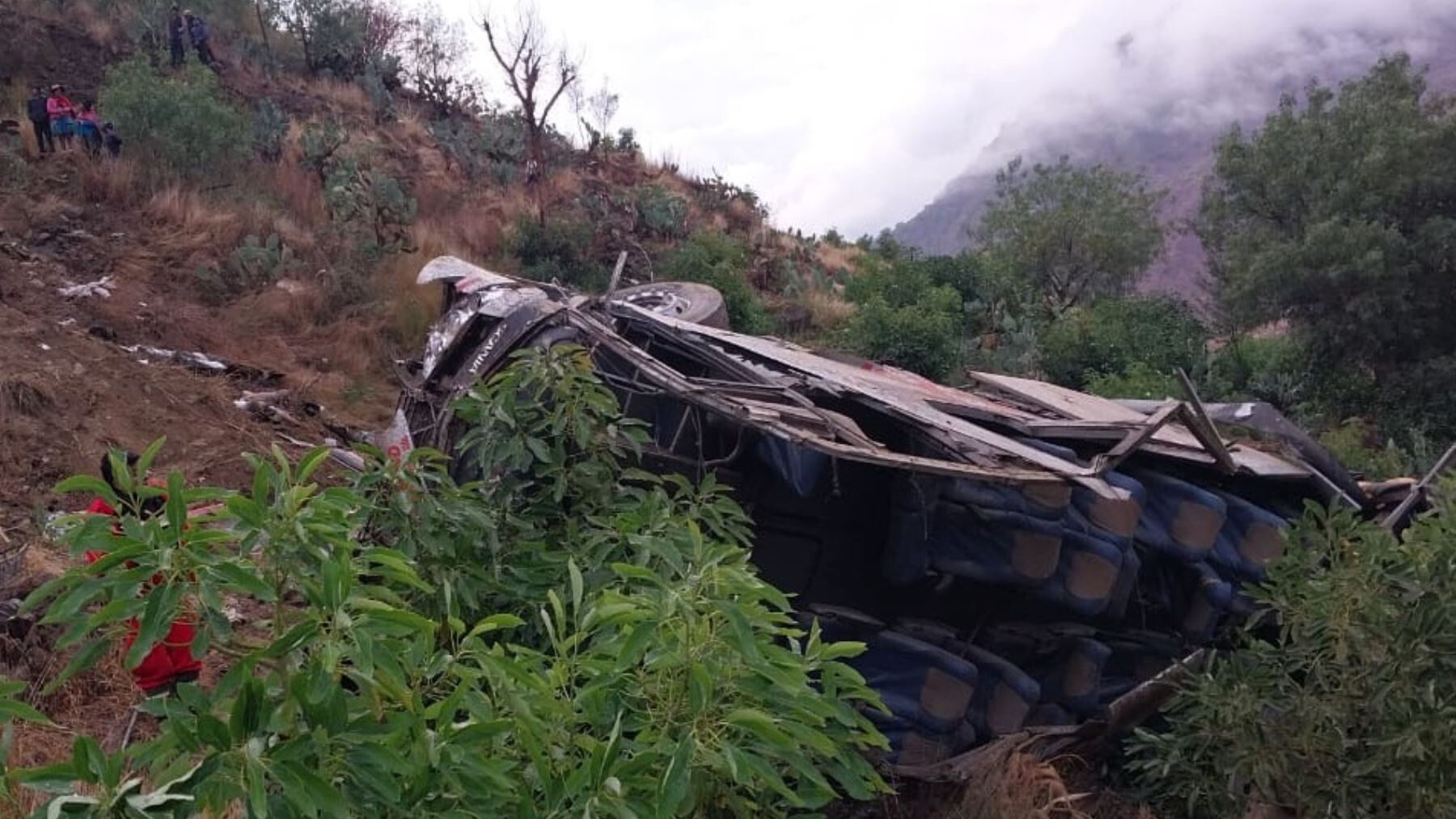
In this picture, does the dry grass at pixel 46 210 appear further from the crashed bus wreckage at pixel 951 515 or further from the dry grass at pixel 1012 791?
the dry grass at pixel 1012 791

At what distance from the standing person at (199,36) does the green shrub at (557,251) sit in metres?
6.81

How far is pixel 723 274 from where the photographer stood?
14336 millimetres

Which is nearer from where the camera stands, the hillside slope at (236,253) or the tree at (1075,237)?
the hillside slope at (236,253)

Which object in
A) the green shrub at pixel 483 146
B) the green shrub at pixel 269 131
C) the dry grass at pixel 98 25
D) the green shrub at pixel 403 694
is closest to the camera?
the green shrub at pixel 403 694

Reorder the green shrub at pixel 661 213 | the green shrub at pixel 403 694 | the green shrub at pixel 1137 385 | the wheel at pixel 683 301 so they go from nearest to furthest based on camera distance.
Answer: the green shrub at pixel 403 694, the wheel at pixel 683 301, the green shrub at pixel 1137 385, the green shrub at pixel 661 213

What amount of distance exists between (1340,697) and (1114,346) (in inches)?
396

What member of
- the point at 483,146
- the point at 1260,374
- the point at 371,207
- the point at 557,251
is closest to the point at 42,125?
the point at 371,207

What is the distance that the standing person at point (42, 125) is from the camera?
45.3ft

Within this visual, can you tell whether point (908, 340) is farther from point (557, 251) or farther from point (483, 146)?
point (483, 146)

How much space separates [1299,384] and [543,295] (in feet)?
37.5

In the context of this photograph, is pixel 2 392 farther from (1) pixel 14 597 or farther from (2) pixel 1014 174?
(2) pixel 1014 174

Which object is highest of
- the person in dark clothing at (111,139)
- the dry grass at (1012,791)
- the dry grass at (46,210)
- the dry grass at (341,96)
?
the dry grass at (341,96)

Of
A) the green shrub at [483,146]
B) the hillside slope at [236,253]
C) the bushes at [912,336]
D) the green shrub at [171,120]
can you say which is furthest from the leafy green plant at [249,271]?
the bushes at [912,336]

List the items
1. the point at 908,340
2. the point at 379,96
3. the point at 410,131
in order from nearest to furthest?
1. the point at 908,340
2. the point at 410,131
3. the point at 379,96
